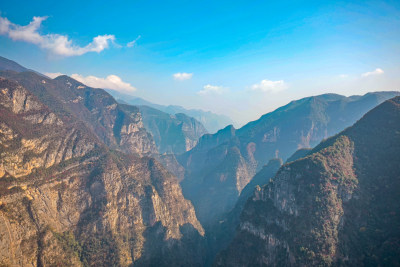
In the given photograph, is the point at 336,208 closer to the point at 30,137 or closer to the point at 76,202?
the point at 76,202

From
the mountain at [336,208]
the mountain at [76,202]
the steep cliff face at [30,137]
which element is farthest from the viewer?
the steep cliff face at [30,137]

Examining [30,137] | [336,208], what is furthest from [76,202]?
[336,208]

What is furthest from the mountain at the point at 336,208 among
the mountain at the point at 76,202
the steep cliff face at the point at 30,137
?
the steep cliff face at the point at 30,137

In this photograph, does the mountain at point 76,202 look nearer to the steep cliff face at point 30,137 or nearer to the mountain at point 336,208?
the steep cliff face at point 30,137

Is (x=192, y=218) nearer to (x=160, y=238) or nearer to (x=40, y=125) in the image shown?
(x=160, y=238)

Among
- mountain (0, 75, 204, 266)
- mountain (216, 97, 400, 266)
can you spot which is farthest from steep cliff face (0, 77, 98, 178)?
mountain (216, 97, 400, 266)

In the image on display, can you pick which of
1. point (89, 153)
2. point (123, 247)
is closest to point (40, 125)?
point (89, 153)
